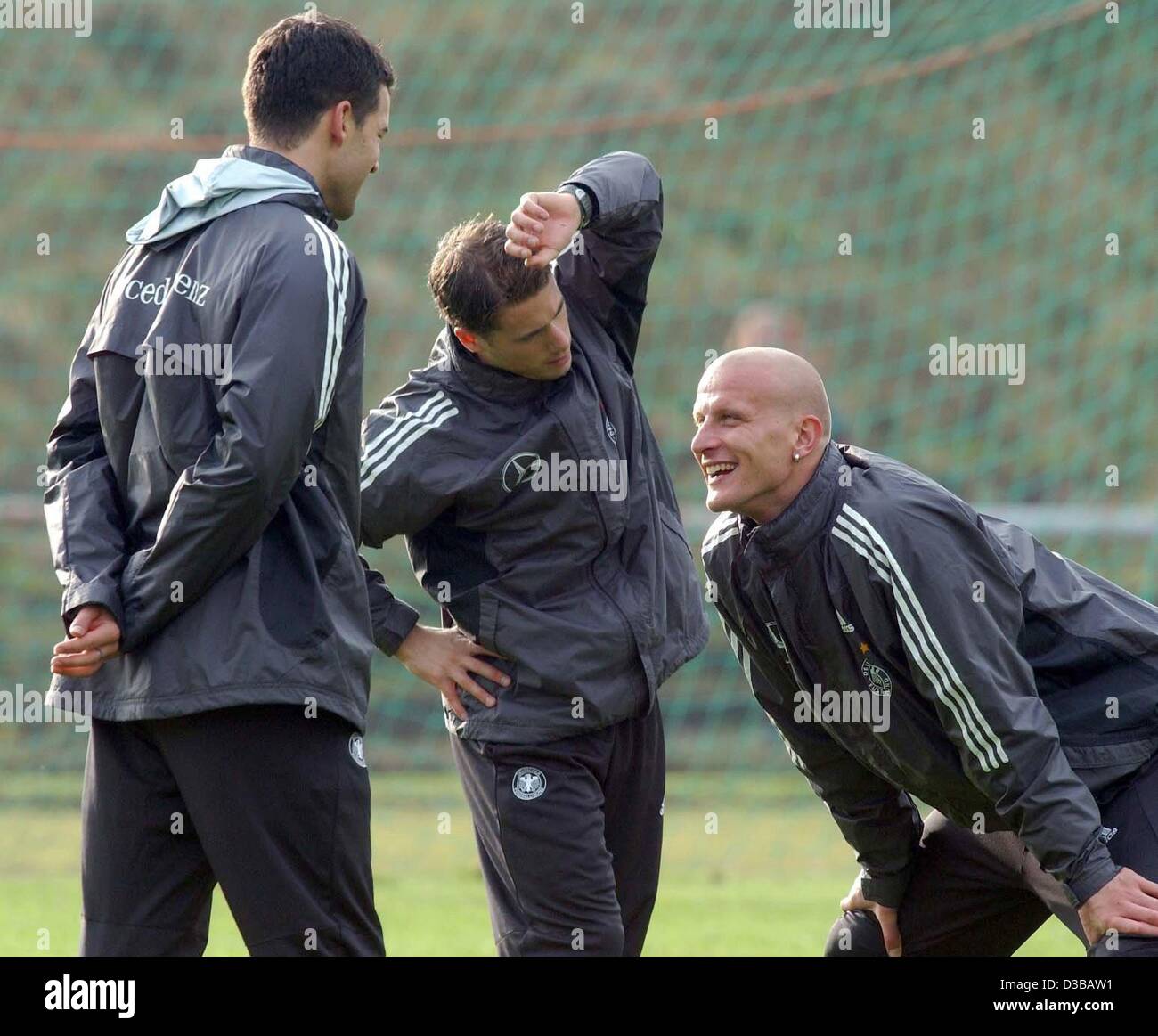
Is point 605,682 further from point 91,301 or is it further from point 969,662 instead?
point 91,301

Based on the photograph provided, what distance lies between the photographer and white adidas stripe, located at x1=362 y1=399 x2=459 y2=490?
3.78m

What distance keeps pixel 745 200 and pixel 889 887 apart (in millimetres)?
9838

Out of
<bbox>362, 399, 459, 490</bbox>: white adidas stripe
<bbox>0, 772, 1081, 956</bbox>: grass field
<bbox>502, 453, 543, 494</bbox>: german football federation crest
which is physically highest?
<bbox>362, 399, 459, 490</bbox>: white adidas stripe

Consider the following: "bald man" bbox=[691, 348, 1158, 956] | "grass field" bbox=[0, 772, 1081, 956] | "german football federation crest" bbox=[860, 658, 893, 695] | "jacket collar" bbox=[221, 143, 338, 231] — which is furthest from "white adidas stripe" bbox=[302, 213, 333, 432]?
"grass field" bbox=[0, 772, 1081, 956]

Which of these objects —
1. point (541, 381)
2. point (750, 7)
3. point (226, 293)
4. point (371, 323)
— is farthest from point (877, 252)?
point (226, 293)

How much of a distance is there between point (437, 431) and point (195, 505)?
0.95 m

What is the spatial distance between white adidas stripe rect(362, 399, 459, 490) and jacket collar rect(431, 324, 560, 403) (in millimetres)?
79

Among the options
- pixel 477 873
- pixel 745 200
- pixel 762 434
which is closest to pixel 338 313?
pixel 762 434

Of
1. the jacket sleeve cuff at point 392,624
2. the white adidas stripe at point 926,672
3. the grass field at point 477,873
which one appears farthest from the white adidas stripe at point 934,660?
the grass field at point 477,873

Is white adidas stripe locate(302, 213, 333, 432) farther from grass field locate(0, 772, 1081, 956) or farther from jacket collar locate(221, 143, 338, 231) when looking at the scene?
grass field locate(0, 772, 1081, 956)

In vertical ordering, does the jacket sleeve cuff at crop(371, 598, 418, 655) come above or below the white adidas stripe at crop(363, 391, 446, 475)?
below

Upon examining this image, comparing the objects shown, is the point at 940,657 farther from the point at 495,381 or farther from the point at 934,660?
the point at 495,381

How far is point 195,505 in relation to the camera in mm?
2930

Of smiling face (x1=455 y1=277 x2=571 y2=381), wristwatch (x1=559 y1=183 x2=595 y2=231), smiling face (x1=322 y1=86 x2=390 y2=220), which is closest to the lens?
smiling face (x1=322 y1=86 x2=390 y2=220)
